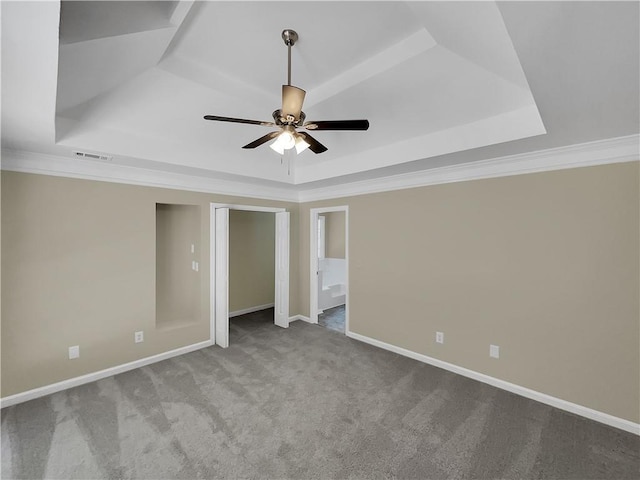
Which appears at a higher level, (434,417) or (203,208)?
(203,208)

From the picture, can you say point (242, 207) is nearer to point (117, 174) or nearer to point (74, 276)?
point (117, 174)

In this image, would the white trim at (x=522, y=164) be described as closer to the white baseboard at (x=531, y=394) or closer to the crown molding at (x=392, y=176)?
the crown molding at (x=392, y=176)

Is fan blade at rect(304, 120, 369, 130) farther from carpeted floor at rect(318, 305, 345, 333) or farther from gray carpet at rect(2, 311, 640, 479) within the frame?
carpeted floor at rect(318, 305, 345, 333)

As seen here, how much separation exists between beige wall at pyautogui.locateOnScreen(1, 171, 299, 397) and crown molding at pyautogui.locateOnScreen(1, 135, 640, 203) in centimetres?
10

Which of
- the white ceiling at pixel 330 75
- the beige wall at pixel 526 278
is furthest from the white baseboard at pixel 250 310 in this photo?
the white ceiling at pixel 330 75

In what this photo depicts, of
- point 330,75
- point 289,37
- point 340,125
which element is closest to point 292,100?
point 340,125

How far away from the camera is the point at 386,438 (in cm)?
221

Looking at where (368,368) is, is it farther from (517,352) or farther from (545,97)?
(545,97)

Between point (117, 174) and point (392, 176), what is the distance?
128 inches

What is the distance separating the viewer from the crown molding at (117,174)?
105 inches

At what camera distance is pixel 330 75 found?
2.28m

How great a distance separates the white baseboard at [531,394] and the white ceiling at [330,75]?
230cm

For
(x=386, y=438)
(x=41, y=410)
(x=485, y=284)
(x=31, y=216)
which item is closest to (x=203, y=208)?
(x=31, y=216)

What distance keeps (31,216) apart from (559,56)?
4090 mm
